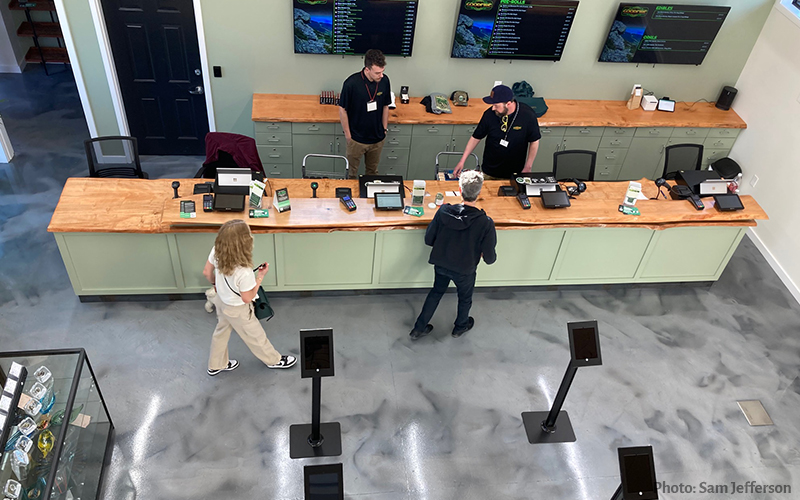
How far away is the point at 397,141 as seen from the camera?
644 centimetres

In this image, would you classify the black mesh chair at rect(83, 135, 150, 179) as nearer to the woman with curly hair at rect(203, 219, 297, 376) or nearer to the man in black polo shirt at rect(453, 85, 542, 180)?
the woman with curly hair at rect(203, 219, 297, 376)

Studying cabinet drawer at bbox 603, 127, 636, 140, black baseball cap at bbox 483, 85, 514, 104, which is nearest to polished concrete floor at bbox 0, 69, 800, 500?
black baseball cap at bbox 483, 85, 514, 104

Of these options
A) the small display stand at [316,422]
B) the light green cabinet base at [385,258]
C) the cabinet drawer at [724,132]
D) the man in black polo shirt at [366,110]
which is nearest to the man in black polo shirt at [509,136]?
the light green cabinet base at [385,258]

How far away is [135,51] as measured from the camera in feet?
20.0

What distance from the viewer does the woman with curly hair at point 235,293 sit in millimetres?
3420

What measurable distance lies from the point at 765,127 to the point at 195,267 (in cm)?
630

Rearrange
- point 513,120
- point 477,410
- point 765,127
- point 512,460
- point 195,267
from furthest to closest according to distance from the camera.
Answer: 1. point 765,127
2. point 513,120
3. point 195,267
4. point 477,410
5. point 512,460

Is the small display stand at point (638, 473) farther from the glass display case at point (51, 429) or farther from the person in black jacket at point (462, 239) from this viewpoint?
the glass display case at point (51, 429)

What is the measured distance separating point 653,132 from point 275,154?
442 cm

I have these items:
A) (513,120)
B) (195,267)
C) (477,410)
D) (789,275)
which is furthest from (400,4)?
(789,275)

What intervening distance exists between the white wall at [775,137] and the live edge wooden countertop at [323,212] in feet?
3.86

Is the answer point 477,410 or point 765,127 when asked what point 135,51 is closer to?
point 477,410

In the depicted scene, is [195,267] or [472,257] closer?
[472,257]

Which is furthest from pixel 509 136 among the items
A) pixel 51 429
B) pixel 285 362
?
pixel 51 429
